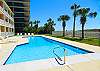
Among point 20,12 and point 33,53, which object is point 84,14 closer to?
point 33,53

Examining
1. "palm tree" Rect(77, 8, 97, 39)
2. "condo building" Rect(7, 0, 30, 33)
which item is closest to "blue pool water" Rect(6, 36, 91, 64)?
"palm tree" Rect(77, 8, 97, 39)

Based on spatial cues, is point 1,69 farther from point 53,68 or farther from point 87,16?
point 87,16

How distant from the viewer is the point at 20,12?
181 feet

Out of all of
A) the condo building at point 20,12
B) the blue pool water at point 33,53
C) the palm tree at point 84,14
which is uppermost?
the condo building at point 20,12

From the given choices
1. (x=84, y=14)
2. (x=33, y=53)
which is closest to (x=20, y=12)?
(x=84, y=14)

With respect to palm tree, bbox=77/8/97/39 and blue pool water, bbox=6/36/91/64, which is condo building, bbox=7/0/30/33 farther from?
blue pool water, bbox=6/36/91/64

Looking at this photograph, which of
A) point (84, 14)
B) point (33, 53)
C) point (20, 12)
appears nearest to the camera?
point (33, 53)

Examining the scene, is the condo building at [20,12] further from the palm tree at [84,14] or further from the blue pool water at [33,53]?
the blue pool water at [33,53]

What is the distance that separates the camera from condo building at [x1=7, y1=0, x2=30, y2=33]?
179ft

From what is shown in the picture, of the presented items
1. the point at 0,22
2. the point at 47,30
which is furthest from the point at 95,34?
the point at 47,30

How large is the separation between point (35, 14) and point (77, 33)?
3800 cm

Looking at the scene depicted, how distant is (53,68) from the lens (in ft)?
19.6

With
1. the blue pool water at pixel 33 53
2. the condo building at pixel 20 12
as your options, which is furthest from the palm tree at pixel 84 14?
the condo building at pixel 20 12

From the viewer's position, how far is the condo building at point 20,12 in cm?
5450
